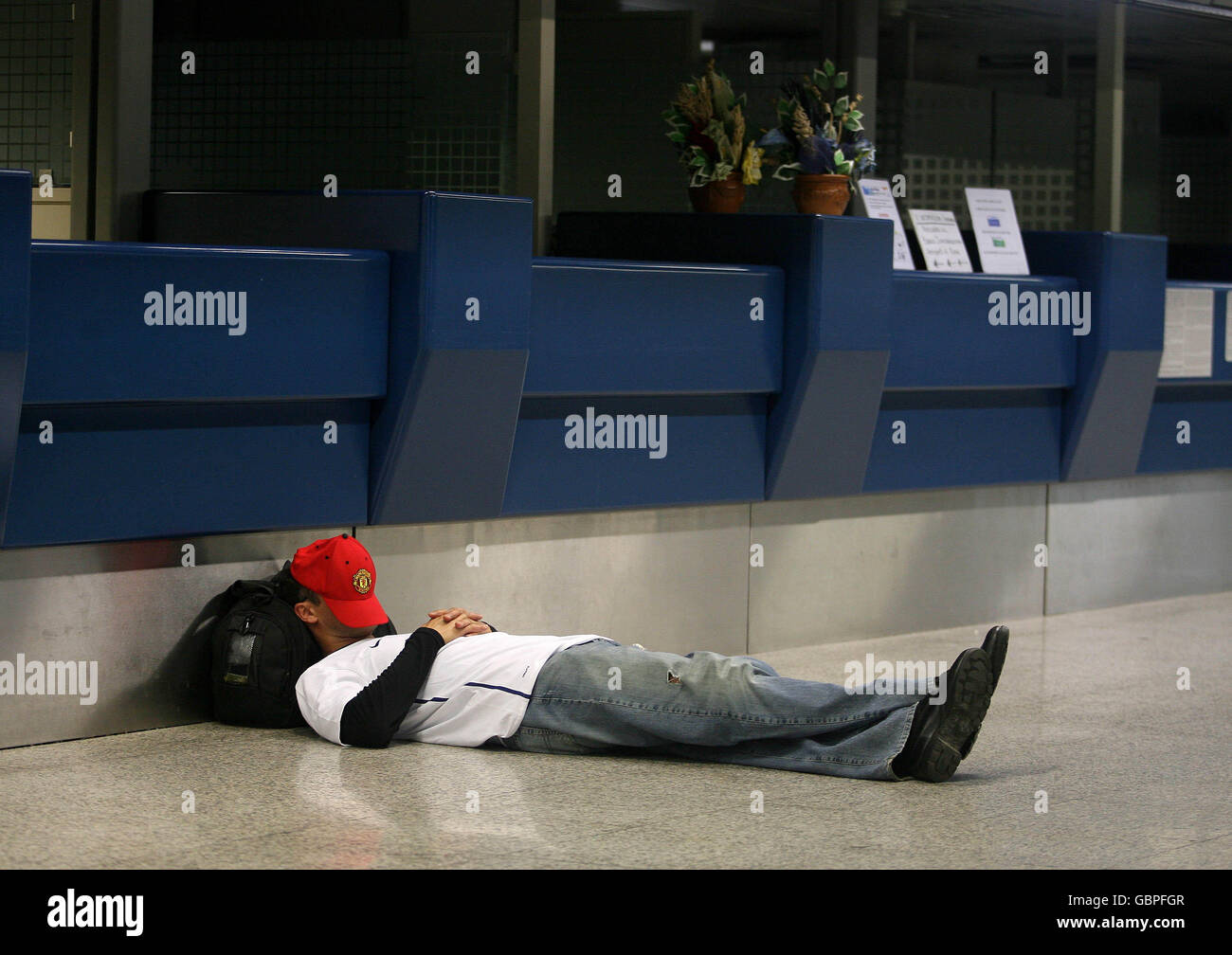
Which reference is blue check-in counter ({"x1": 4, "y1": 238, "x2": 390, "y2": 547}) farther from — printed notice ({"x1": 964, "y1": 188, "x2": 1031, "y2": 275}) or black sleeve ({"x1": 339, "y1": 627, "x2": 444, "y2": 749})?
printed notice ({"x1": 964, "y1": 188, "x2": 1031, "y2": 275})

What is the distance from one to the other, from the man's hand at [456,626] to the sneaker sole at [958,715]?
1.02 metres

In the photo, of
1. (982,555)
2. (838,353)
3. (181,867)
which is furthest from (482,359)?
(982,555)

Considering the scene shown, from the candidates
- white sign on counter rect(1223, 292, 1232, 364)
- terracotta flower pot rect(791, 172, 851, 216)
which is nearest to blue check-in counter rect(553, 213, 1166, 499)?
terracotta flower pot rect(791, 172, 851, 216)

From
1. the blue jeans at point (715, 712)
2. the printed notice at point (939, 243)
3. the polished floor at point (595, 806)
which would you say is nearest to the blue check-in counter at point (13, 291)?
the polished floor at point (595, 806)

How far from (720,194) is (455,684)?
220 cm

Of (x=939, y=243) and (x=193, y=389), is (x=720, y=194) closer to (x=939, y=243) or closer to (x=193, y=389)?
(x=939, y=243)

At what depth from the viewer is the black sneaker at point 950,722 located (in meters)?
3.55

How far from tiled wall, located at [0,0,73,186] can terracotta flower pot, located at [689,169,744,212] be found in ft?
6.17

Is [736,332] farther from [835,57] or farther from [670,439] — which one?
[835,57]

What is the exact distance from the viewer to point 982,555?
5988 mm

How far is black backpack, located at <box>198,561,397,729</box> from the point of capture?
4020 mm

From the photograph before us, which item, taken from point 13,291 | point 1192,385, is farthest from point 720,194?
point 13,291

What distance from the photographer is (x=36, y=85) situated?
200 inches

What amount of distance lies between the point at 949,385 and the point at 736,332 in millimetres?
933
